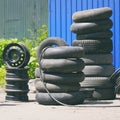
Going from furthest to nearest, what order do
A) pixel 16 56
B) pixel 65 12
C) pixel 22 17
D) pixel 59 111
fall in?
pixel 22 17 < pixel 65 12 < pixel 16 56 < pixel 59 111

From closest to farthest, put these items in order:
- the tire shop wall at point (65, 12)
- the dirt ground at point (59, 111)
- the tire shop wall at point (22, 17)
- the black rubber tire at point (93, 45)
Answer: the dirt ground at point (59, 111), the black rubber tire at point (93, 45), the tire shop wall at point (65, 12), the tire shop wall at point (22, 17)

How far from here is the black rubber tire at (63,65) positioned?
36.8 feet

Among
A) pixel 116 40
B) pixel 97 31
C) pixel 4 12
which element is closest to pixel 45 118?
pixel 97 31

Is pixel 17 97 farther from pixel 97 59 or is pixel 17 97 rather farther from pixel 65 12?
pixel 65 12

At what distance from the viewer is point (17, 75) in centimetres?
1223

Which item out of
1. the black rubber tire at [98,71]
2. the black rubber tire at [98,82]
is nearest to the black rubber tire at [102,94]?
the black rubber tire at [98,82]

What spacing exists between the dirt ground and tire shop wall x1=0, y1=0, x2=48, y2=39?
1669cm

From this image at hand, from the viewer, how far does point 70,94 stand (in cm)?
1126

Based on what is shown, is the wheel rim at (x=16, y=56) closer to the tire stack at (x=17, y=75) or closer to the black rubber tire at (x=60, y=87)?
the tire stack at (x=17, y=75)

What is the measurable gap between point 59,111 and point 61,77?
123 cm

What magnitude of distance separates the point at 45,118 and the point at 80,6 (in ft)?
21.7

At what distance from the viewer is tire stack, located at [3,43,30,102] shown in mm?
12234

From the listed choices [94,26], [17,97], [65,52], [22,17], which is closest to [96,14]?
[94,26]

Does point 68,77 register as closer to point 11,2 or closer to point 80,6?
point 80,6
